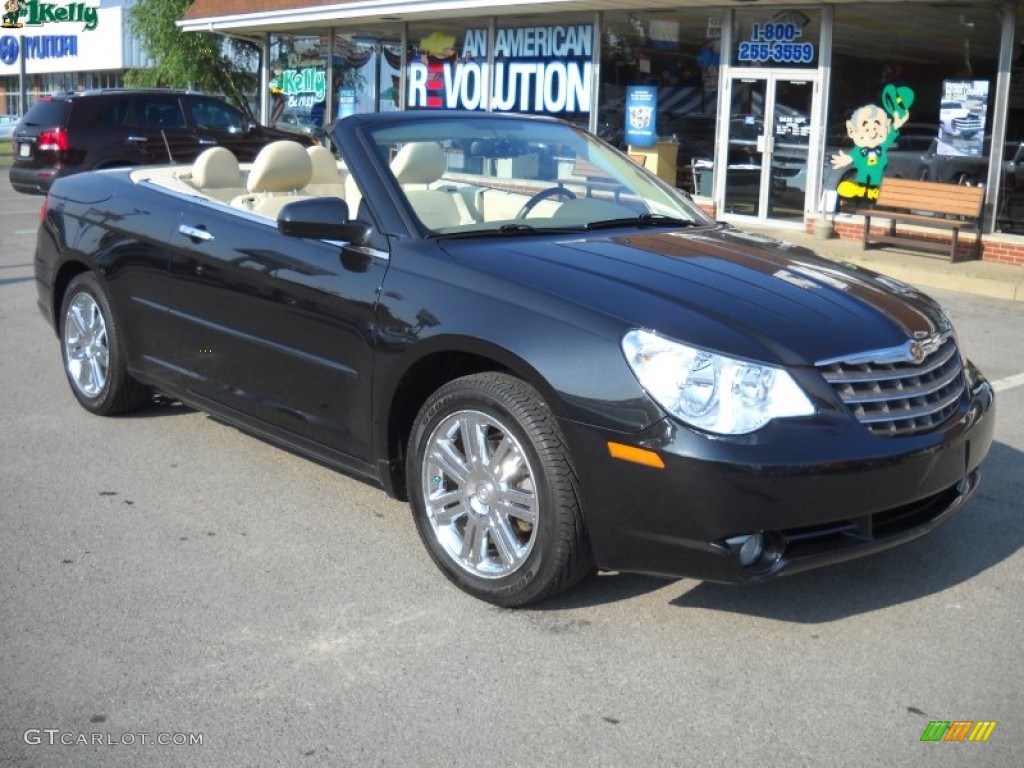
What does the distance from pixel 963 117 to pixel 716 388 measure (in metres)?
11.7

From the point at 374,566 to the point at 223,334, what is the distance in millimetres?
1355

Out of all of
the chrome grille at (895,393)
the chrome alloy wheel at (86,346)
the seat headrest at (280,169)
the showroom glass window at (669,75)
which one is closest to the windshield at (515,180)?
the seat headrest at (280,169)

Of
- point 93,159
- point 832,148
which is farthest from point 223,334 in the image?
point 93,159

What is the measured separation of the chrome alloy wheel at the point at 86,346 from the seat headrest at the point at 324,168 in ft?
4.24

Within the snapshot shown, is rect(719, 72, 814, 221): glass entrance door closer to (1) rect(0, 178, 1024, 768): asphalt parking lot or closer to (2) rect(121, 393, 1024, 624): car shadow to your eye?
(1) rect(0, 178, 1024, 768): asphalt parking lot

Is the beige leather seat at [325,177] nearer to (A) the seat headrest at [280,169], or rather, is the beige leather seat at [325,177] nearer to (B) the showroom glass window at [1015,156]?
(A) the seat headrest at [280,169]

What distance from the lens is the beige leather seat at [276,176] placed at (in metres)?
5.77

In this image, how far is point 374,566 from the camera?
180 inches

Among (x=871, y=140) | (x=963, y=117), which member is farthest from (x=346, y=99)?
(x=963, y=117)

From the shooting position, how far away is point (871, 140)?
15273 millimetres

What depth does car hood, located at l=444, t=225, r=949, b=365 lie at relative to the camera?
391cm

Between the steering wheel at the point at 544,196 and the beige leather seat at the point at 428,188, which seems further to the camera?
the steering wheel at the point at 544,196

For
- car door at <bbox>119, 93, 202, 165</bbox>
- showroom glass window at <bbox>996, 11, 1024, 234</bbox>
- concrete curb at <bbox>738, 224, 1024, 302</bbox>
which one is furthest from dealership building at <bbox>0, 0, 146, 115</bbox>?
showroom glass window at <bbox>996, 11, 1024, 234</bbox>

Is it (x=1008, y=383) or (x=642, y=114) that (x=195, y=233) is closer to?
(x=1008, y=383)
